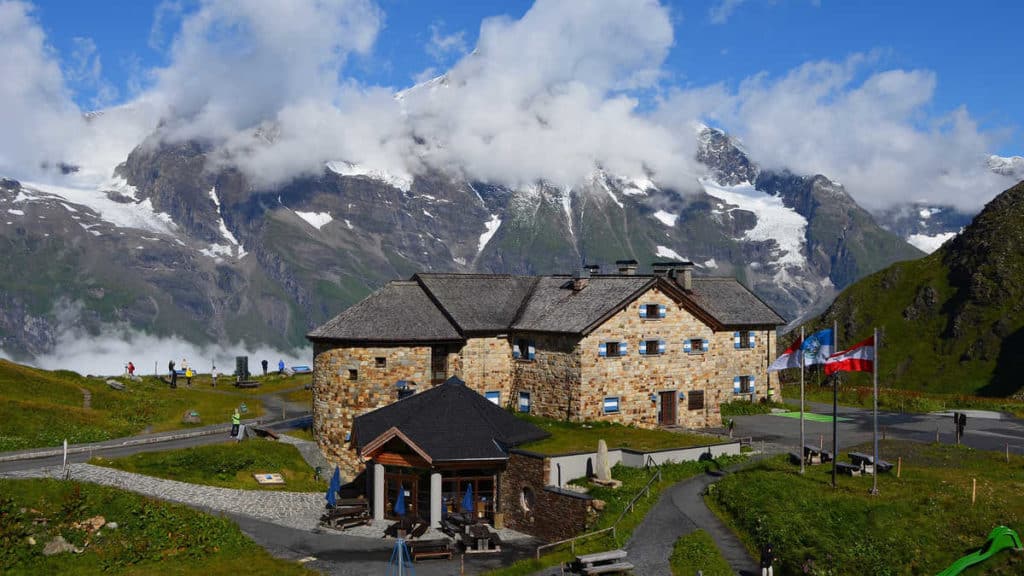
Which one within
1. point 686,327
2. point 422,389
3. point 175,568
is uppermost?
point 686,327

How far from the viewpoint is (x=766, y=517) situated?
3225cm

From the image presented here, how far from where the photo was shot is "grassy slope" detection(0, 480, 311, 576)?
109 ft

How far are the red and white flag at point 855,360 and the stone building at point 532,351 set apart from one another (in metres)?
17.1

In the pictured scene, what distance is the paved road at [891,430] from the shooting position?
1967 inches

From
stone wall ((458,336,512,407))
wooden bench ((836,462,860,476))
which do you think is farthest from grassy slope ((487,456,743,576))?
stone wall ((458,336,512,407))

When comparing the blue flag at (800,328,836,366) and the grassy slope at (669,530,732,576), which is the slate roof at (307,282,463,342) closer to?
the blue flag at (800,328,836,366)

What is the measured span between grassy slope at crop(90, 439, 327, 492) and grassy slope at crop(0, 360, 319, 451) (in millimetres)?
8498

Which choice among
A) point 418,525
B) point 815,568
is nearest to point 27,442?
point 418,525

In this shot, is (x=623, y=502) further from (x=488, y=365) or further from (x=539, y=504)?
(x=488, y=365)

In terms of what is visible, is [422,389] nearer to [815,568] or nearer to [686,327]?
[686,327]

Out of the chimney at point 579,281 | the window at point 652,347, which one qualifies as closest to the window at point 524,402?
the chimney at point 579,281

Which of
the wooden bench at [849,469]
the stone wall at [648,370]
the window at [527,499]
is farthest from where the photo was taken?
the stone wall at [648,370]

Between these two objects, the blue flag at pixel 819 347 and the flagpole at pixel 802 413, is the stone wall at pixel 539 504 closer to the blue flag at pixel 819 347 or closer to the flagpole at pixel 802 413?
the flagpole at pixel 802 413

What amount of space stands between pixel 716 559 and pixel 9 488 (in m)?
28.3
